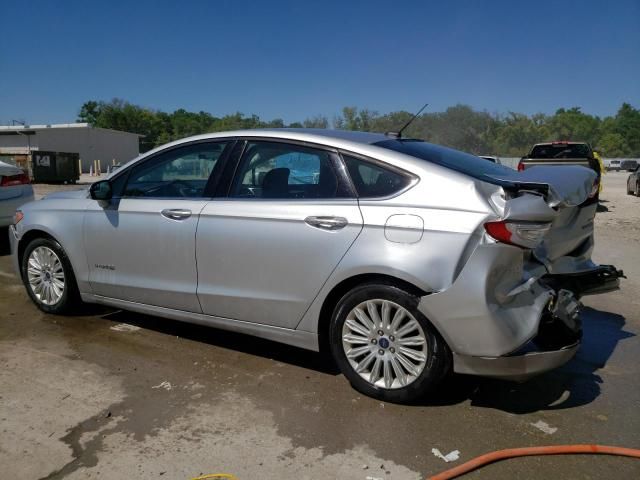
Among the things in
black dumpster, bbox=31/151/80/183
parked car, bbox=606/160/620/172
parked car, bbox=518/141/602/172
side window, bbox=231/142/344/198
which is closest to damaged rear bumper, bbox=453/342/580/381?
side window, bbox=231/142/344/198

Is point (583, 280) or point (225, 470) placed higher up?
point (583, 280)

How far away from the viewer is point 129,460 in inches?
107

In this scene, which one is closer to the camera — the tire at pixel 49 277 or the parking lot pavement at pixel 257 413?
the parking lot pavement at pixel 257 413

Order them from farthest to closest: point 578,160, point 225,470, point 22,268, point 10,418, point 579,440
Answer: point 578,160 → point 22,268 → point 10,418 → point 579,440 → point 225,470

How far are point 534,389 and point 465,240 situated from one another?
1.29 metres

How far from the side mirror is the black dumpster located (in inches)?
938

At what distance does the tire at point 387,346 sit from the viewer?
121 inches

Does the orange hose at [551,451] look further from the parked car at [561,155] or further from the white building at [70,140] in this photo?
the white building at [70,140]

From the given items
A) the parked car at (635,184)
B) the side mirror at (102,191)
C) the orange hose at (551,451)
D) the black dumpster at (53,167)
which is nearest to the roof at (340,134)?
the side mirror at (102,191)

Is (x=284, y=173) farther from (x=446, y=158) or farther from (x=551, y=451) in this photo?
(x=551, y=451)

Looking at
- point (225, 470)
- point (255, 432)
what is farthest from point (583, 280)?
point (225, 470)

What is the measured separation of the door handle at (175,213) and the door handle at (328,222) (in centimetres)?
99

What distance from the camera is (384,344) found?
3219 millimetres

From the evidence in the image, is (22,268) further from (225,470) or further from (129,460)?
(225,470)
